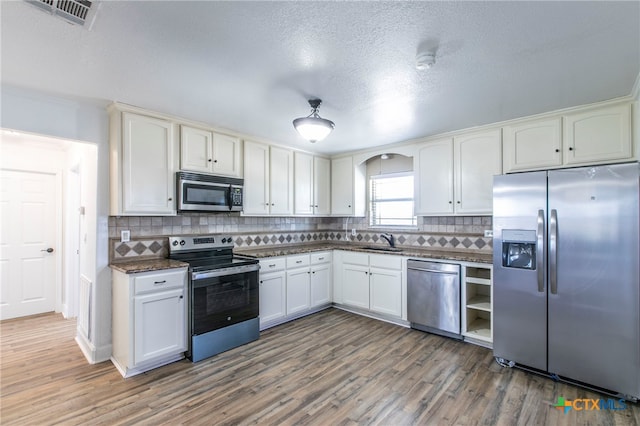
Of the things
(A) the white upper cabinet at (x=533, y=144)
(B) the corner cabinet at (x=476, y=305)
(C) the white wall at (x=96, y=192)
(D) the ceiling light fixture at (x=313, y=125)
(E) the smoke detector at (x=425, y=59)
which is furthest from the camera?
(B) the corner cabinet at (x=476, y=305)

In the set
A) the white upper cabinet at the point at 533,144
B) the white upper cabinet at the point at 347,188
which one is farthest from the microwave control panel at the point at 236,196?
the white upper cabinet at the point at 533,144

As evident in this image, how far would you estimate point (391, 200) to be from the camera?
4676mm

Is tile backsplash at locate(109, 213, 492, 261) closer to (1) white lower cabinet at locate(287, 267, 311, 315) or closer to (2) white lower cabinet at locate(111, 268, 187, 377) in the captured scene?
(2) white lower cabinet at locate(111, 268, 187, 377)

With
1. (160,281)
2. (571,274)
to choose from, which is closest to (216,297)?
(160,281)

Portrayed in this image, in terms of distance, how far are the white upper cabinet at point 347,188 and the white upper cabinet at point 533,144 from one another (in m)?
2.04

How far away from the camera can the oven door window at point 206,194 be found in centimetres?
324

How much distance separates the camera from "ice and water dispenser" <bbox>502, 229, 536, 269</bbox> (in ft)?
8.87

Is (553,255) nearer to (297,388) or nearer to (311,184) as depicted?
(297,388)

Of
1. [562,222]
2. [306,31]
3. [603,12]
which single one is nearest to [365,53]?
[306,31]

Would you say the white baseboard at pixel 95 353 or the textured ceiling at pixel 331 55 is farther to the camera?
the white baseboard at pixel 95 353

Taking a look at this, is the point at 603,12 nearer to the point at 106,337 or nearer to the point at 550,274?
the point at 550,274

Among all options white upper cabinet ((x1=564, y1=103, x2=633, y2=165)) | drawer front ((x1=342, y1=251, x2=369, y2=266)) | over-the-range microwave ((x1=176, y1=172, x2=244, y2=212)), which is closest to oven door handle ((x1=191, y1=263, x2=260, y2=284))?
over-the-range microwave ((x1=176, y1=172, x2=244, y2=212))

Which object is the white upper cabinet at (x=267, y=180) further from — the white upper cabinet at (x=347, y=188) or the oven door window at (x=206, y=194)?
the white upper cabinet at (x=347, y=188)

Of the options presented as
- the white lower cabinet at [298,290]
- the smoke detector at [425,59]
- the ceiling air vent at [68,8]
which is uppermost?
the ceiling air vent at [68,8]
